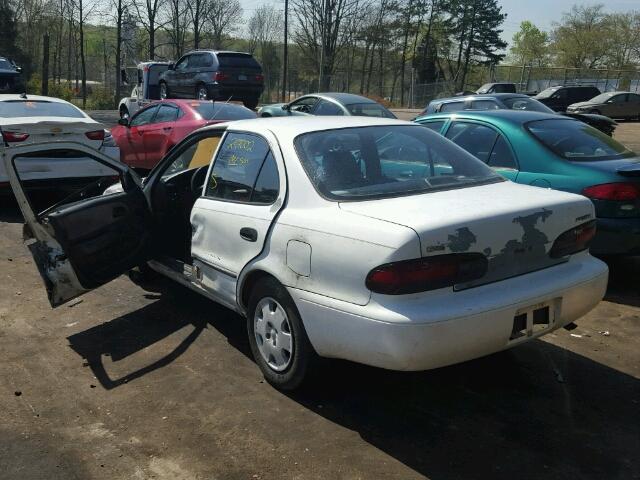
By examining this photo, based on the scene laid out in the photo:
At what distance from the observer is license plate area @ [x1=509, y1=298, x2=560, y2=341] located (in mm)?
3162

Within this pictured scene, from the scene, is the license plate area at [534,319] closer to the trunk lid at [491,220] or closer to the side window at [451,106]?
the trunk lid at [491,220]

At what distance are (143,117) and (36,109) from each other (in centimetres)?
224

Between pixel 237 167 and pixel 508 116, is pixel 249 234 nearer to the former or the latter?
pixel 237 167

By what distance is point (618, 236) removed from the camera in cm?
514

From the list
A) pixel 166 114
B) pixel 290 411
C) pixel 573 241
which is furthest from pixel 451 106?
pixel 290 411

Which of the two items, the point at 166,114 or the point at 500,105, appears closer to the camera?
the point at 166,114

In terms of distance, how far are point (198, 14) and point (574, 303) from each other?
153 ft

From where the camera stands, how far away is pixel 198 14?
4569 centimetres

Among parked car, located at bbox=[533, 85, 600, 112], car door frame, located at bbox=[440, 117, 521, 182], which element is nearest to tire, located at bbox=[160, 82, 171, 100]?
car door frame, located at bbox=[440, 117, 521, 182]

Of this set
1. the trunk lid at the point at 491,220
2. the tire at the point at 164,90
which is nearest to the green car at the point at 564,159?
the trunk lid at the point at 491,220

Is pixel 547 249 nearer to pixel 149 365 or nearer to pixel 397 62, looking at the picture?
Answer: pixel 149 365

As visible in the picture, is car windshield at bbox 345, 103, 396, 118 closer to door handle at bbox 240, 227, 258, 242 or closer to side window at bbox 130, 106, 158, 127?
side window at bbox 130, 106, 158, 127

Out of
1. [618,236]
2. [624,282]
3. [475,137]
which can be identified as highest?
[475,137]

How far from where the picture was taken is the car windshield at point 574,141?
5.61m
